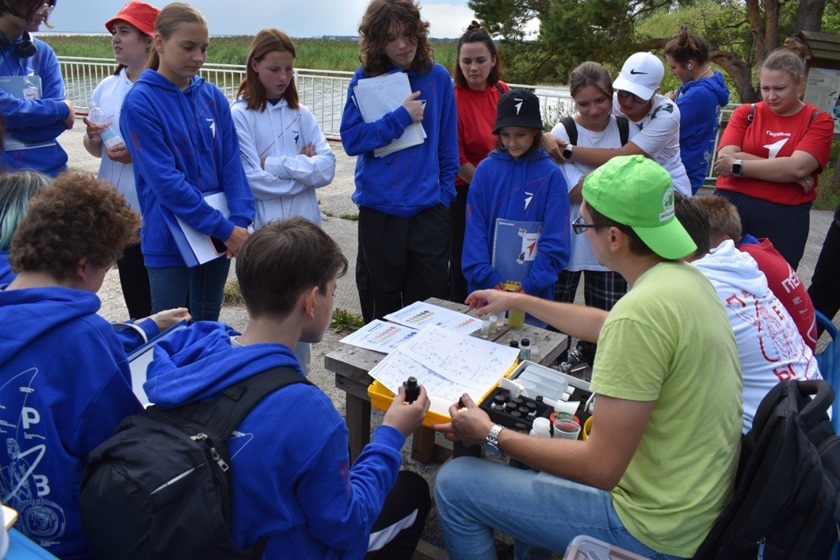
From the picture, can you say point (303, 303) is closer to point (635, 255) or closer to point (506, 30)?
point (635, 255)

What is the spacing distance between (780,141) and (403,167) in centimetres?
240

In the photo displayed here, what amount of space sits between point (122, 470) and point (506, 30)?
10857 millimetres

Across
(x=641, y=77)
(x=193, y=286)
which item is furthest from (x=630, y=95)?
(x=193, y=286)

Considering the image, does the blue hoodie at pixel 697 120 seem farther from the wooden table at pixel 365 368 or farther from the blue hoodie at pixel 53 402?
the blue hoodie at pixel 53 402

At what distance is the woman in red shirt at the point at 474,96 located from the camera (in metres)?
4.30

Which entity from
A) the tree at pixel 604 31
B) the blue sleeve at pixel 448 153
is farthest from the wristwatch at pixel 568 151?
the tree at pixel 604 31

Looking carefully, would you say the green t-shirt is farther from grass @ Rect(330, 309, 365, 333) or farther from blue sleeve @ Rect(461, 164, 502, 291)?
grass @ Rect(330, 309, 365, 333)

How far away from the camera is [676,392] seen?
5.96ft

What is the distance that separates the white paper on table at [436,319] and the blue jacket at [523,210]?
66 centimetres

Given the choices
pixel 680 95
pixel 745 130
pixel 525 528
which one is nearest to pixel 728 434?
pixel 525 528

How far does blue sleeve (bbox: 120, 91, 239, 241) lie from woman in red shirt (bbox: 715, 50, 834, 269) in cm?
325

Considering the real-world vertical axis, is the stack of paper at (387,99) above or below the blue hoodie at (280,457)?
above

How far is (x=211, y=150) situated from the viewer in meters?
3.36

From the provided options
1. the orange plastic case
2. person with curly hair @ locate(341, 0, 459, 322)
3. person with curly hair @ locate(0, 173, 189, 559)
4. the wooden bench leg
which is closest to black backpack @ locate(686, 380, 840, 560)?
the orange plastic case
